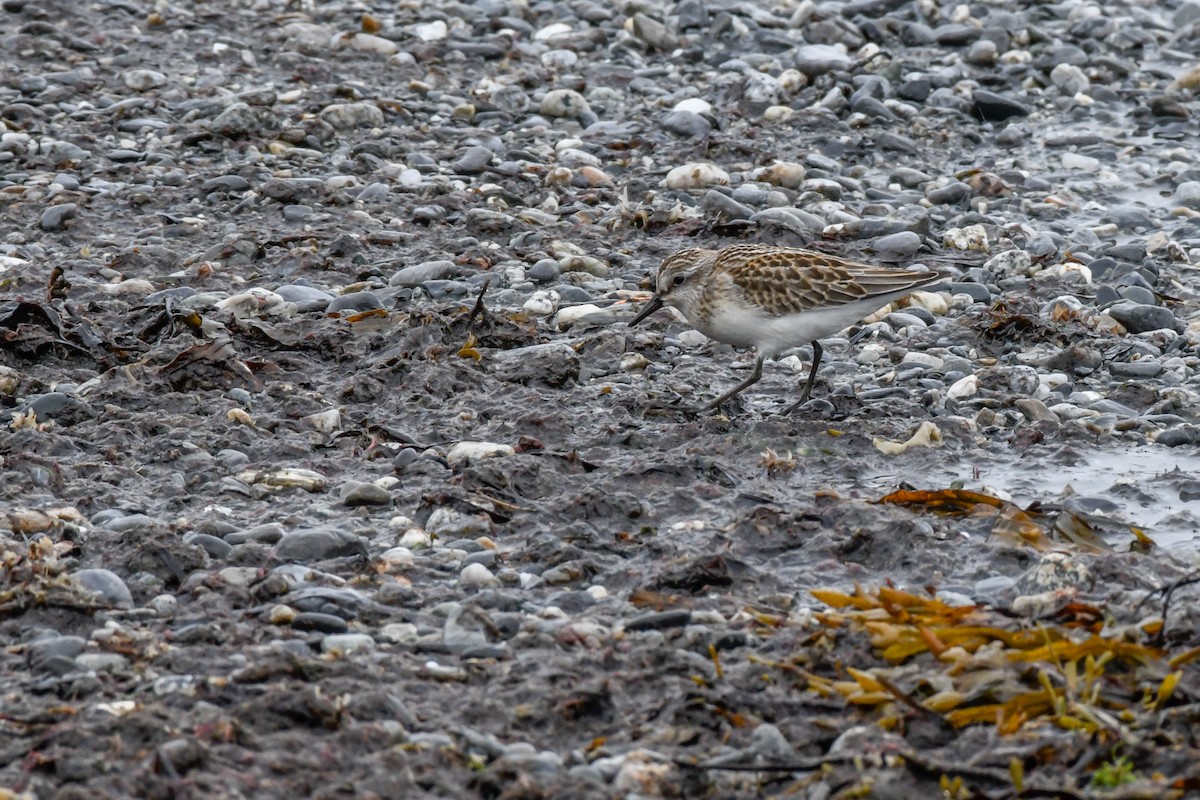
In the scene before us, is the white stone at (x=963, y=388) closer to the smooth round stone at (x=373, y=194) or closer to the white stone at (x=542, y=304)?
the white stone at (x=542, y=304)

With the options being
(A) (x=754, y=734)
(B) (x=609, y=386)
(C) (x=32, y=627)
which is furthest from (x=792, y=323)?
(C) (x=32, y=627)

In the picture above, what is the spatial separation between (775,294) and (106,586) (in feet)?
11.6

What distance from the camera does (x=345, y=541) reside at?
614 cm

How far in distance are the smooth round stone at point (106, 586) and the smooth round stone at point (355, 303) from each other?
10.5ft

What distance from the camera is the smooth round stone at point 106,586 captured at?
5660 millimetres

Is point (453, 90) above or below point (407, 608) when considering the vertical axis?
below

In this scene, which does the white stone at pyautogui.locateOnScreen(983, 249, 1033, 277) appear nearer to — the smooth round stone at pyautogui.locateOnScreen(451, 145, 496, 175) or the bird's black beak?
the bird's black beak

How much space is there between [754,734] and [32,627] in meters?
2.62

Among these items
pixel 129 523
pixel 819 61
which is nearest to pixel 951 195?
pixel 819 61

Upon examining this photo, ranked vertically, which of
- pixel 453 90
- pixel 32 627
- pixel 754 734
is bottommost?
pixel 453 90

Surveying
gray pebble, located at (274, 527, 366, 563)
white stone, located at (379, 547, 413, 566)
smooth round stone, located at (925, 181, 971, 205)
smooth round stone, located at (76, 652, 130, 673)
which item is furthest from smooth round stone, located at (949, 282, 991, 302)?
smooth round stone, located at (76, 652, 130, 673)

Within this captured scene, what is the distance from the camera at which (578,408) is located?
7762mm

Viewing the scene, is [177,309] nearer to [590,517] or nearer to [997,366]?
[590,517]

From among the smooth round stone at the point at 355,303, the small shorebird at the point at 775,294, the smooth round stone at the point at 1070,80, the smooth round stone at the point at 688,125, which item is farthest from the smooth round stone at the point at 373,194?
the smooth round stone at the point at 1070,80
